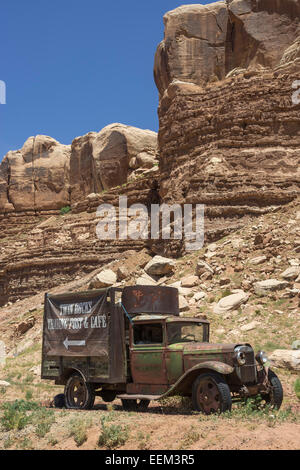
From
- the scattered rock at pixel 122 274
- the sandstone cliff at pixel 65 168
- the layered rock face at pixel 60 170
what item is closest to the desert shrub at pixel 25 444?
the scattered rock at pixel 122 274

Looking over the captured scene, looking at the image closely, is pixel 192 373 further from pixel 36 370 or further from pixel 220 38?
pixel 220 38

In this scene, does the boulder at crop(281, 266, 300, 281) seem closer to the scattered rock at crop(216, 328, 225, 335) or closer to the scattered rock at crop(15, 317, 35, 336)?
the scattered rock at crop(216, 328, 225, 335)

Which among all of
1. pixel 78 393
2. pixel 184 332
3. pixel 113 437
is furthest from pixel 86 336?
pixel 113 437

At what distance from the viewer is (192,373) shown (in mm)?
8422

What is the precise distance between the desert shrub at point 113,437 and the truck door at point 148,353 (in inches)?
83.5

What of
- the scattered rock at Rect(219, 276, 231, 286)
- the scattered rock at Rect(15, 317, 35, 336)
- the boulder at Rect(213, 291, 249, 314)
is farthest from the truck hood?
the scattered rock at Rect(15, 317, 35, 336)

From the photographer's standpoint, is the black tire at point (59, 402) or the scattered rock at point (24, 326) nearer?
the black tire at point (59, 402)

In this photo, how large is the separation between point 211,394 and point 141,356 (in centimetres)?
178

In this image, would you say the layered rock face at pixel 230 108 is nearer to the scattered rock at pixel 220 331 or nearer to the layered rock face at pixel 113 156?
the scattered rock at pixel 220 331

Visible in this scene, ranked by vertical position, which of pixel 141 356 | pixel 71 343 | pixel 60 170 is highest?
pixel 60 170

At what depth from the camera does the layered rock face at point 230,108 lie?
23812 millimetres

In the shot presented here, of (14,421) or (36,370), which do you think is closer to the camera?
(14,421)
